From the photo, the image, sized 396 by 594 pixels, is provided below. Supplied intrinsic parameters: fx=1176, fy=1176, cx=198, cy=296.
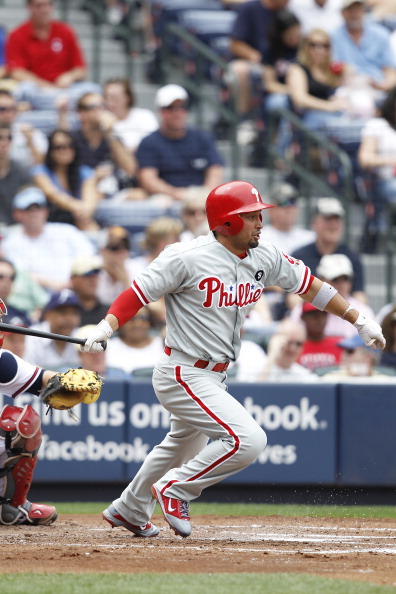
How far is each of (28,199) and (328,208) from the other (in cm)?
253

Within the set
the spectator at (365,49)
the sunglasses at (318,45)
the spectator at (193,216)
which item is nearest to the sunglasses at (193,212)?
the spectator at (193,216)

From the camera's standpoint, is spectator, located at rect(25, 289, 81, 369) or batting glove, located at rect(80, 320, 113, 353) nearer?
batting glove, located at rect(80, 320, 113, 353)

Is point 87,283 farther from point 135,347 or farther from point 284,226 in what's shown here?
point 284,226

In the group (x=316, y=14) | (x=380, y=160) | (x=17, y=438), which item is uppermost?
(x=316, y=14)

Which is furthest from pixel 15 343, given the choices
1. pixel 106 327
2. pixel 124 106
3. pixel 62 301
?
pixel 124 106

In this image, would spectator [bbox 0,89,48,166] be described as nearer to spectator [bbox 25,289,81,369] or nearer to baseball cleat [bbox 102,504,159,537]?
spectator [bbox 25,289,81,369]

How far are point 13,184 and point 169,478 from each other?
479 cm

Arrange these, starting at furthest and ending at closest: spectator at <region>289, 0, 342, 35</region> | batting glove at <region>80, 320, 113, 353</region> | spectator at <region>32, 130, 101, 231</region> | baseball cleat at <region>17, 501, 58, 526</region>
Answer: spectator at <region>289, 0, 342, 35</region> → spectator at <region>32, 130, 101, 231</region> → baseball cleat at <region>17, 501, 58, 526</region> → batting glove at <region>80, 320, 113, 353</region>

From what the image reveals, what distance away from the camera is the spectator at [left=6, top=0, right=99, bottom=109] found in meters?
11.5

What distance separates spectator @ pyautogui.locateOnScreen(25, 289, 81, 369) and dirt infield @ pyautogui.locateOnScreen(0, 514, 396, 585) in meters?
1.81

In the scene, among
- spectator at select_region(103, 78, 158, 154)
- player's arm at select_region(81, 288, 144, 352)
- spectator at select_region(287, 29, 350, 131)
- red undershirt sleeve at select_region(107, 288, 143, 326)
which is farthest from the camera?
spectator at select_region(287, 29, 350, 131)

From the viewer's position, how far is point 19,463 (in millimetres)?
6395

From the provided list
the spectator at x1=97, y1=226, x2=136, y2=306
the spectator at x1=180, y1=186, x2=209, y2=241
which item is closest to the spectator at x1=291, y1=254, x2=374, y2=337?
the spectator at x1=180, y1=186, x2=209, y2=241

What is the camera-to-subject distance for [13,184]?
10.0m
